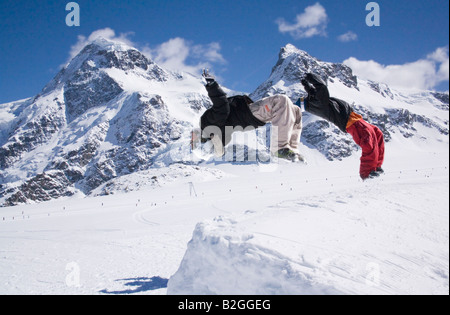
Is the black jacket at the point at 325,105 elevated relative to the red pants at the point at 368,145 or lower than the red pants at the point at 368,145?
elevated

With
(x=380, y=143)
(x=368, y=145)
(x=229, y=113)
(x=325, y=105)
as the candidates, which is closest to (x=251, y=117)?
(x=229, y=113)

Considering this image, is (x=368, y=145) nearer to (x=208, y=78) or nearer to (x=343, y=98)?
(x=208, y=78)

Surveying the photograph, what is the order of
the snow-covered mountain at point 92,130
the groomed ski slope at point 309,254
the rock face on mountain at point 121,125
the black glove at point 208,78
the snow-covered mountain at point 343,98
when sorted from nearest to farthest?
the black glove at point 208,78
the groomed ski slope at point 309,254
the snow-covered mountain at point 343,98
the rock face on mountain at point 121,125
the snow-covered mountain at point 92,130

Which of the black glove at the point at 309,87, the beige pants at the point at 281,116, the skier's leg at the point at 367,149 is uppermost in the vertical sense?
the black glove at the point at 309,87

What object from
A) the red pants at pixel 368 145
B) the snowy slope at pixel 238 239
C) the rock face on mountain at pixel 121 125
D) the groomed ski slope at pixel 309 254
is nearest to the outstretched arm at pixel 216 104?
the snowy slope at pixel 238 239

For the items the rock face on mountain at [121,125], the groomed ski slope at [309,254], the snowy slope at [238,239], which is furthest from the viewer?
the rock face on mountain at [121,125]

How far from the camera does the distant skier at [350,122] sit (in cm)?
442

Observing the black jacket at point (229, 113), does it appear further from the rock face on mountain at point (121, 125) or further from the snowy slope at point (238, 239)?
the rock face on mountain at point (121, 125)

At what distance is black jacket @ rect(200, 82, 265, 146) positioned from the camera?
4930 millimetres

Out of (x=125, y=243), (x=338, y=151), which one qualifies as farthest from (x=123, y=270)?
(x=338, y=151)

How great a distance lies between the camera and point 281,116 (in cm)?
476

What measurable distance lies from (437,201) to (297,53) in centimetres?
17482

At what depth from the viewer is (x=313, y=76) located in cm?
449

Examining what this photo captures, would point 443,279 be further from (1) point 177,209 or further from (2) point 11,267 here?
(1) point 177,209
